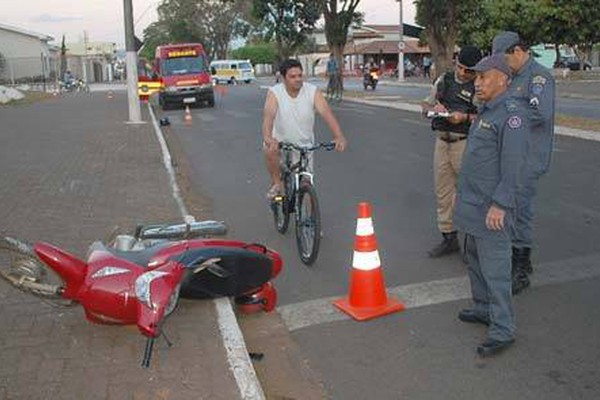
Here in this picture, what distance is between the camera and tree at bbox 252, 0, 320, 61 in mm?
38031

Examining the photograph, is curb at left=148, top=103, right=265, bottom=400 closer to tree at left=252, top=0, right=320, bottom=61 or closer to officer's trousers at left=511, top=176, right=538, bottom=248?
officer's trousers at left=511, top=176, right=538, bottom=248

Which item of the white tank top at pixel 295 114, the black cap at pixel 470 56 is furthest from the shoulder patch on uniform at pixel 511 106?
the white tank top at pixel 295 114

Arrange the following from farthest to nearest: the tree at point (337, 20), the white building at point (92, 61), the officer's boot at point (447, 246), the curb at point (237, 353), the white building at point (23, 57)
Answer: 1. the white building at point (92, 61)
2. the white building at point (23, 57)
3. the tree at point (337, 20)
4. the officer's boot at point (447, 246)
5. the curb at point (237, 353)

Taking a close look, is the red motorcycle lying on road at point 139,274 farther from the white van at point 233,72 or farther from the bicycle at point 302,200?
the white van at point 233,72

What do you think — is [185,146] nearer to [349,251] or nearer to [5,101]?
[349,251]

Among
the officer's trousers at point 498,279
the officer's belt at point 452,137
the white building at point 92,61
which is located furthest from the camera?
the white building at point 92,61

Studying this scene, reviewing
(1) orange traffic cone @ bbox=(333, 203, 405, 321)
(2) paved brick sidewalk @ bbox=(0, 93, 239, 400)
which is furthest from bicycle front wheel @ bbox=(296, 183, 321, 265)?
(2) paved brick sidewalk @ bbox=(0, 93, 239, 400)

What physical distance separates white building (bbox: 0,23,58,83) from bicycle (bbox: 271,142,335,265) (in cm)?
5182

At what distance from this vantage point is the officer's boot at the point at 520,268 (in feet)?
18.6

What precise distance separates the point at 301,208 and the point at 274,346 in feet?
6.59

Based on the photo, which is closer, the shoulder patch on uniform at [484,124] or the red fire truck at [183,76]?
the shoulder patch on uniform at [484,124]

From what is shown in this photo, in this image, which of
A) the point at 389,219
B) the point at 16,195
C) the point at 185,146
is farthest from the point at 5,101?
the point at 389,219

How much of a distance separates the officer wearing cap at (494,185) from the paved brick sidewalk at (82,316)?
1661 millimetres

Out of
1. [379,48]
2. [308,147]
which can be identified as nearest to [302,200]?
[308,147]
